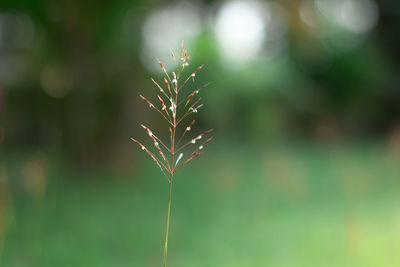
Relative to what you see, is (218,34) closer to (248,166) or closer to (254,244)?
(248,166)

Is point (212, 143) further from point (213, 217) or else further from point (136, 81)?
point (213, 217)

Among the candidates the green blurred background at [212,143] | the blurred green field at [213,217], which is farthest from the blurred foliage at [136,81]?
the blurred green field at [213,217]

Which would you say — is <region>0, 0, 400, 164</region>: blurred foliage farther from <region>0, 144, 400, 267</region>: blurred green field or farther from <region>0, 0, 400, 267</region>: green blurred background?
<region>0, 144, 400, 267</region>: blurred green field

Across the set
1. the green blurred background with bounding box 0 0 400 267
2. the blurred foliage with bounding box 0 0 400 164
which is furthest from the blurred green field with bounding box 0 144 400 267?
the blurred foliage with bounding box 0 0 400 164

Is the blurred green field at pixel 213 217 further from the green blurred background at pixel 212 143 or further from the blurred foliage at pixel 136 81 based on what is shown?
the blurred foliage at pixel 136 81

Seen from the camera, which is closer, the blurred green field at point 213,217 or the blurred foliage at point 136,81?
the blurred green field at point 213,217
